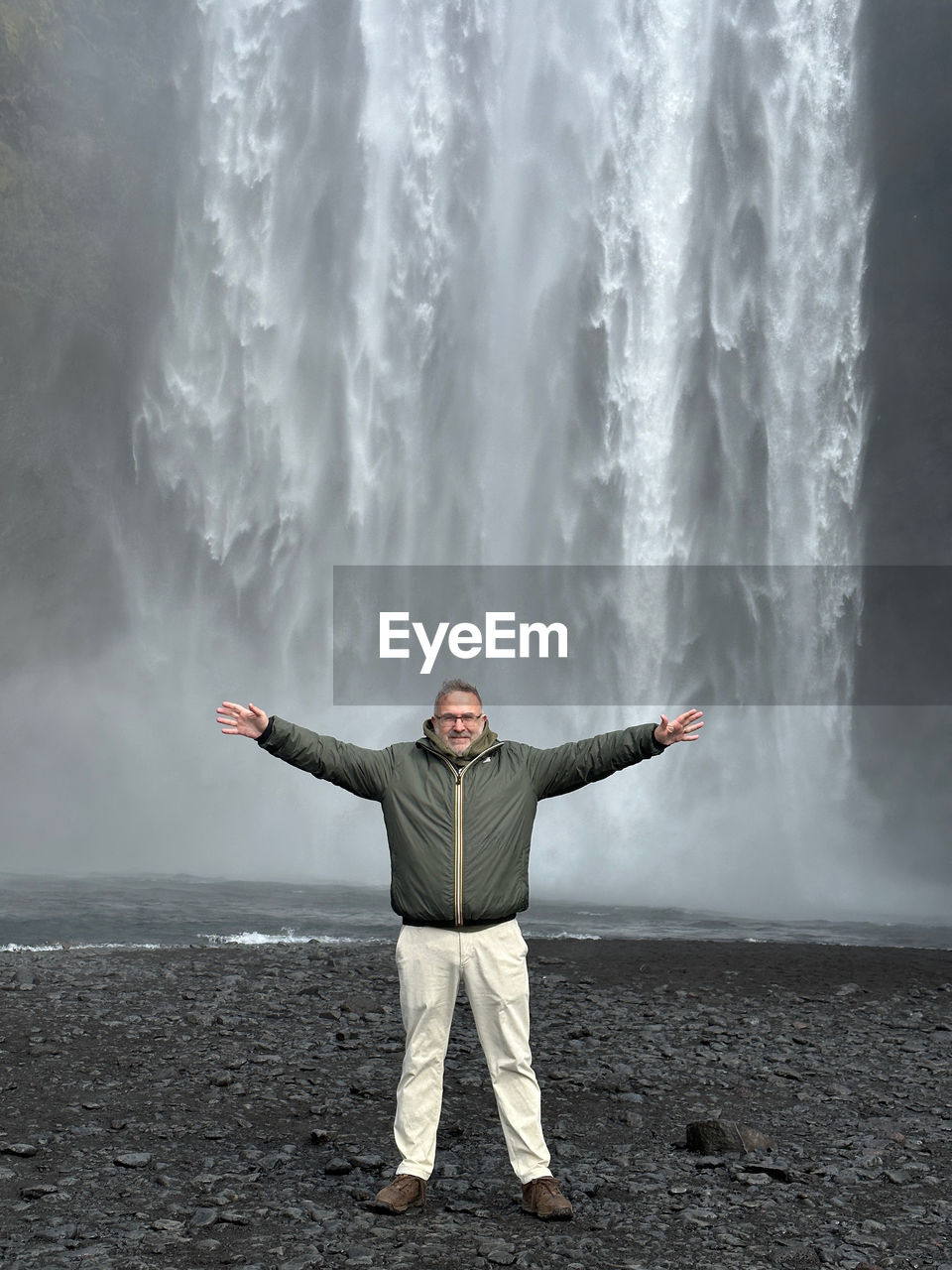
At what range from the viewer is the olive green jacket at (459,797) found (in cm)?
550

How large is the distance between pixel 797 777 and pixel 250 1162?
25.1m

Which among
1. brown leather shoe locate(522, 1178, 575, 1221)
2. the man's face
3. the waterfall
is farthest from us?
the waterfall

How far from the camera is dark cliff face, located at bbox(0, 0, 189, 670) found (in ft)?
133

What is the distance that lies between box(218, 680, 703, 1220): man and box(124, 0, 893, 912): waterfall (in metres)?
22.1

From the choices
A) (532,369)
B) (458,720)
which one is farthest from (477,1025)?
(532,369)

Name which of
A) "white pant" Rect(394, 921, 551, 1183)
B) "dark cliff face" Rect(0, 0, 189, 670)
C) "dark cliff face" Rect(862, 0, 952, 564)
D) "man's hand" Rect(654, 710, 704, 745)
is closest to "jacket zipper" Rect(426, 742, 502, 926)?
"white pant" Rect(394, 921, 551, 1183)

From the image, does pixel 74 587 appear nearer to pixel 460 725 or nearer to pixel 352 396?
pixel 352 396

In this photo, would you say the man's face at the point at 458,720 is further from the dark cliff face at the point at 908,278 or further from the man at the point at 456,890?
the dark cliff face at the point at 908,278

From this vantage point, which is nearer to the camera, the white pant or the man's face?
the white pant

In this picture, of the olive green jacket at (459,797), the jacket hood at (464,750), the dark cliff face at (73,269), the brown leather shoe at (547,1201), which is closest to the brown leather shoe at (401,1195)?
the brown leather shoe at (547,1201)

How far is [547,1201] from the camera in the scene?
5.55 metres

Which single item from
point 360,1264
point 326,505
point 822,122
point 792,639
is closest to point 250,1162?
point 360,1264

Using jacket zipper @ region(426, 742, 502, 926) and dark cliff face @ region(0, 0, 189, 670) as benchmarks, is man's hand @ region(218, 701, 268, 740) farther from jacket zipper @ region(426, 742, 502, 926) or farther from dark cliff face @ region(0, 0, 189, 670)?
dark cliff face @ region(0, 0, 189, 670)

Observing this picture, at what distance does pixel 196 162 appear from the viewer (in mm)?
35656
